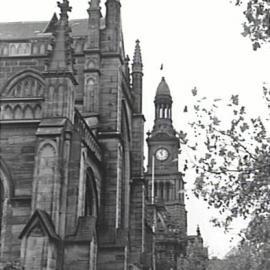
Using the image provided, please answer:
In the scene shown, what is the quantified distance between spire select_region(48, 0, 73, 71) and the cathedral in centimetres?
3

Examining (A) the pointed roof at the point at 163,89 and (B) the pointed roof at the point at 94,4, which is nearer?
(B) the pointed roof at the point at 94,4

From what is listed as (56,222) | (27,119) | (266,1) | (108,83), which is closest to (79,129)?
(27,119)

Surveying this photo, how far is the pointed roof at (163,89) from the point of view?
93.4 meters

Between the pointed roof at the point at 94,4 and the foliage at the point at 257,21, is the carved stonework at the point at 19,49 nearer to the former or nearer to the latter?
the pointed roof at the point at 94,4

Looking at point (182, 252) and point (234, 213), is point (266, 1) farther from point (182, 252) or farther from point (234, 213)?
point (182, 252)

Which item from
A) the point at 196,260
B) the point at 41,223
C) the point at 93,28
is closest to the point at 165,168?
the point at 196,260

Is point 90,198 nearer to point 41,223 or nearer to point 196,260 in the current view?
point 41,223

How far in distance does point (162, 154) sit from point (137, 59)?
178 feet

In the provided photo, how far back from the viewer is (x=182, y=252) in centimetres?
7488

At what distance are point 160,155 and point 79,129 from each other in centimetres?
6635

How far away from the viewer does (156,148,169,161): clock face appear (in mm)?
88938

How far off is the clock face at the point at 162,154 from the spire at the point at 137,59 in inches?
2100

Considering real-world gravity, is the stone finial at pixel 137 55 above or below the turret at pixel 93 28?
above

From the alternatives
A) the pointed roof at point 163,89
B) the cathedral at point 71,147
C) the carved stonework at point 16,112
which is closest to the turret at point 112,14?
the cathedral at point 71,147
